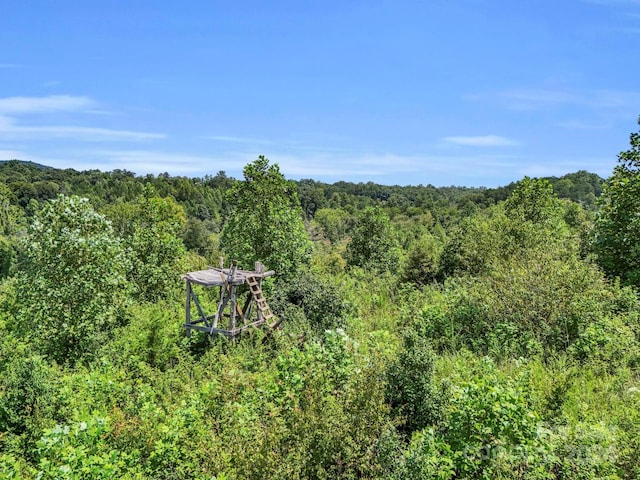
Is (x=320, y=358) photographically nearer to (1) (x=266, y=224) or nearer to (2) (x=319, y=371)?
(2) (x=319, y=371)

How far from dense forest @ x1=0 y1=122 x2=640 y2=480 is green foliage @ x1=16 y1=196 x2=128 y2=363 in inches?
1.5

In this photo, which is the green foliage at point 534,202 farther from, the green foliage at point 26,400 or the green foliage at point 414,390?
the green foliage at point 26,400

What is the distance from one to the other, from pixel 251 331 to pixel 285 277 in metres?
3.68

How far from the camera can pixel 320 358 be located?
595cm

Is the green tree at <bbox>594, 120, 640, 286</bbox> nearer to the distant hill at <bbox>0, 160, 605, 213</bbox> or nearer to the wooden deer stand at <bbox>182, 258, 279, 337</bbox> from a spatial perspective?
the wooden deer stand at <bbox>182, 258, 279, 337</bbox>

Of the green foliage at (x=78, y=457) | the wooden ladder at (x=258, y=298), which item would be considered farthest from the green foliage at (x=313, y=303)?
the green foliage at (x=78, y=457)

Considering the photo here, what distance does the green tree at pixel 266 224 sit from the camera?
13.6 metres

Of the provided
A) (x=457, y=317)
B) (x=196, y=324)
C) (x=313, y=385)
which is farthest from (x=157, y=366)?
(x=457, y=317)

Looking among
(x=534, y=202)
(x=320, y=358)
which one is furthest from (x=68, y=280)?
(x=534, y=202)

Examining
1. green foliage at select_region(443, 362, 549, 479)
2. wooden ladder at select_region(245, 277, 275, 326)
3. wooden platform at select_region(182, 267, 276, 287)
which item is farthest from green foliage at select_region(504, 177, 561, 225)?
green foliage at select_region(443, 362, 549, 479)

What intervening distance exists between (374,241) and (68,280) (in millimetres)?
16380

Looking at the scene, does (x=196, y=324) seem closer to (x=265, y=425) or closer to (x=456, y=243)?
(x=265, y=425)

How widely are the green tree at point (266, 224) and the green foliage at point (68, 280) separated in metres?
4.69

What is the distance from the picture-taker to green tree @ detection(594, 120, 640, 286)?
35.1 feet
